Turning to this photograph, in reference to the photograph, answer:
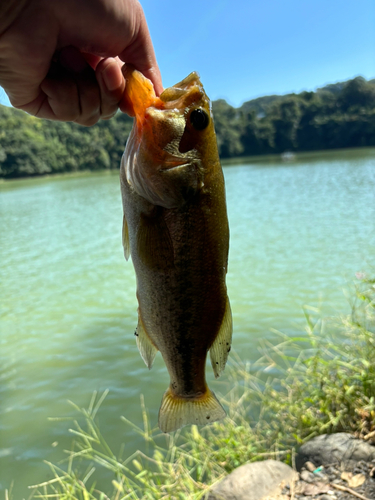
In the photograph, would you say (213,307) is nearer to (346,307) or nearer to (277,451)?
(277,451)

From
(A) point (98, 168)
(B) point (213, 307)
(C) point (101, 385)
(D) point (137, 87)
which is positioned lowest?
(C) point (101, 385)

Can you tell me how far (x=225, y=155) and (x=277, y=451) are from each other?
10002 centimetres

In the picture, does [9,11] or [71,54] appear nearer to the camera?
[9,11]

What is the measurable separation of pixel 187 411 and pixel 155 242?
35.9 inches

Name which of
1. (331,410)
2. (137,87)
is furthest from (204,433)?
(137,87)

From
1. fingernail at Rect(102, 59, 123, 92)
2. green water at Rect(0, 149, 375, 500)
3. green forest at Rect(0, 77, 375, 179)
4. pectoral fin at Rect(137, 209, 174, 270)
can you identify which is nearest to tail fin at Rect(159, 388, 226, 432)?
pectoral fin at Rect(137, 209, 174, 270)

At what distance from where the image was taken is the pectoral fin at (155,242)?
1.61 m

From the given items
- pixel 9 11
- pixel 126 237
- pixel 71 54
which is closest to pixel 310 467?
pixel 126 237

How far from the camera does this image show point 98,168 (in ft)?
272

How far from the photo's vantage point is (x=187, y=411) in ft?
6.29

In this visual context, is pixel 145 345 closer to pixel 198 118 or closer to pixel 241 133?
pixel 198 118

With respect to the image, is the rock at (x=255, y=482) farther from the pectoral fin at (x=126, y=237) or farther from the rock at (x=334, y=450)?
the pectoral fin at (x=126, y=237)

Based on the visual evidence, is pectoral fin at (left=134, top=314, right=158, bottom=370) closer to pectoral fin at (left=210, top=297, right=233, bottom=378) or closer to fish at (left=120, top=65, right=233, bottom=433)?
fish at (left=120, top=65, right=233, bottom=433)

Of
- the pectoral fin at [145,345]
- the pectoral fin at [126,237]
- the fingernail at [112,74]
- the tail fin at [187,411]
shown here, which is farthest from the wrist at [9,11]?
the tail fin at [187,411]
